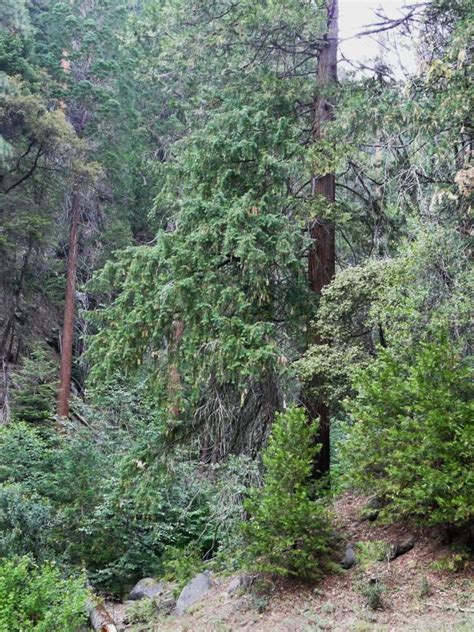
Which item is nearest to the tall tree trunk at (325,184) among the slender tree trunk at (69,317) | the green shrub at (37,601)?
the green shrub at (37,601)

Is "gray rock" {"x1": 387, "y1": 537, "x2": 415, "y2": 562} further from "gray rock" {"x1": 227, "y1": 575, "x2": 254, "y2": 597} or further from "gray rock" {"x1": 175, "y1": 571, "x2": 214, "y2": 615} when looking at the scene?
"gray rock" {"x1": 175, "y1": 571, "x2": 214, "y2": 615}

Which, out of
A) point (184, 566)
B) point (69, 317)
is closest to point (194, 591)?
point (184, 566)

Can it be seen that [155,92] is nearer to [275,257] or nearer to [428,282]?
[275,257]

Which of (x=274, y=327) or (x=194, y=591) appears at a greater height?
(x=274, y=327)

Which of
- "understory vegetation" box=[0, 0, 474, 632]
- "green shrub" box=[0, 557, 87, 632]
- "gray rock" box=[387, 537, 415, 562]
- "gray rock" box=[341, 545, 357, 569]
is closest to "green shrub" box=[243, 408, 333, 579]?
"understory vegetation" box=[0, 0, 474, 632]

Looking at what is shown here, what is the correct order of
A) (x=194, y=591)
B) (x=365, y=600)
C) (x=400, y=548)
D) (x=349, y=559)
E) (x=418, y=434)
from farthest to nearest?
(x=194, y=591), (x=349, y=559), (x=400, y=548), (x=418, y=434), (x=365, y=600)

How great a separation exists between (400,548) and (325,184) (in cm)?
518

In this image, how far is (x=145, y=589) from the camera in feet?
28.1

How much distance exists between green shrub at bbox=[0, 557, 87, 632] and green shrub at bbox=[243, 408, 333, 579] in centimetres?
185

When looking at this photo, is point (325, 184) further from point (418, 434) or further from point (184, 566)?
point (184, 566)

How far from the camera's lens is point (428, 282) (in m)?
5.99

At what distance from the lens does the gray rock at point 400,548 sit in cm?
557

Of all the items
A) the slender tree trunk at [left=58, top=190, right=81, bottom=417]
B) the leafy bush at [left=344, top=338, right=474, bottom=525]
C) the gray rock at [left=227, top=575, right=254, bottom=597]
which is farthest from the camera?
the slender tree trunk at [left=58, top=190, right=81, bottom=417]

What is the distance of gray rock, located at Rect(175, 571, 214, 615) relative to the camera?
22.3 feet
